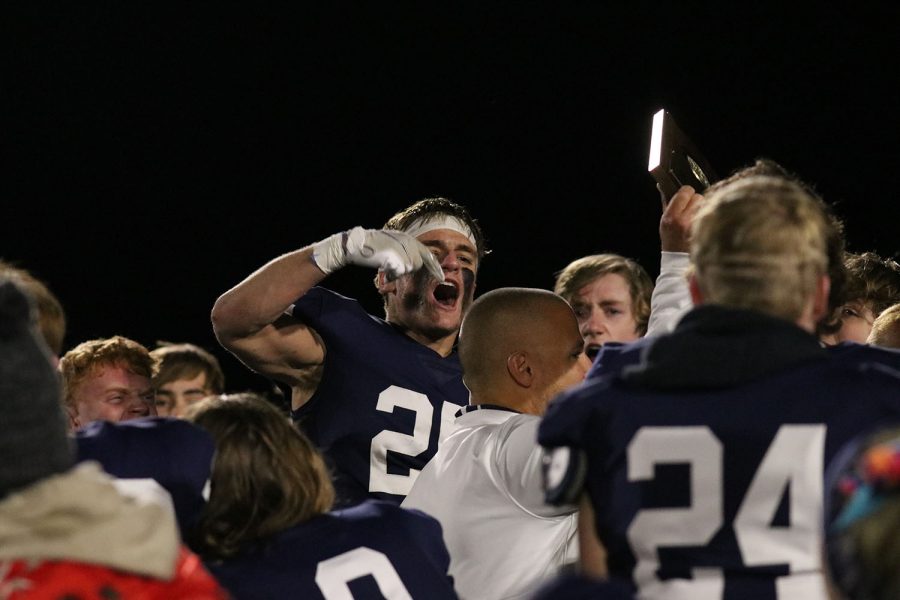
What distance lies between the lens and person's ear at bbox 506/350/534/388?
246 cm

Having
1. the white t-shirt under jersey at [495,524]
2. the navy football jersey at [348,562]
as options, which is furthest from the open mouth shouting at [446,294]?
the navy football jersey at [348,562]

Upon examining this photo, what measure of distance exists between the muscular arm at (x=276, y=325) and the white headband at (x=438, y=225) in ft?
1.73

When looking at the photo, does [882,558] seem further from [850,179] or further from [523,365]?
[850,179]

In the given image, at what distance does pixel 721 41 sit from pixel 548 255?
5.02 ft

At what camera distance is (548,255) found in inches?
272

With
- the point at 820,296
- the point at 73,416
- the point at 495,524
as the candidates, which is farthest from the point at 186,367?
the point at 820,296

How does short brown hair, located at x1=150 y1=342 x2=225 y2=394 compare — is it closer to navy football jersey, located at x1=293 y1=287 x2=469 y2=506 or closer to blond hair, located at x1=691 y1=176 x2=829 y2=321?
navy football jersey, located at x1=293 y1=287 x2=469 y2=506

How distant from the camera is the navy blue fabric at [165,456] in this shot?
173 cm

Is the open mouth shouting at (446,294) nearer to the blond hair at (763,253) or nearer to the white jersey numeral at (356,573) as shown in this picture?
the white jersey numeral at (356,573)

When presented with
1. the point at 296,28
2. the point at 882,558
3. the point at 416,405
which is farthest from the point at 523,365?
the point at 296,28

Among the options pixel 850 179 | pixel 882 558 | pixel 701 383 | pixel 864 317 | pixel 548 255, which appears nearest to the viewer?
pixel 882 558

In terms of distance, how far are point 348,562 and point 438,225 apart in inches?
68.7

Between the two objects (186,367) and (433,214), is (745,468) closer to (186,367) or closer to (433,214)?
(433,214)

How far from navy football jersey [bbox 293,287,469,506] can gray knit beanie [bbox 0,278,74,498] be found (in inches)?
67.8
